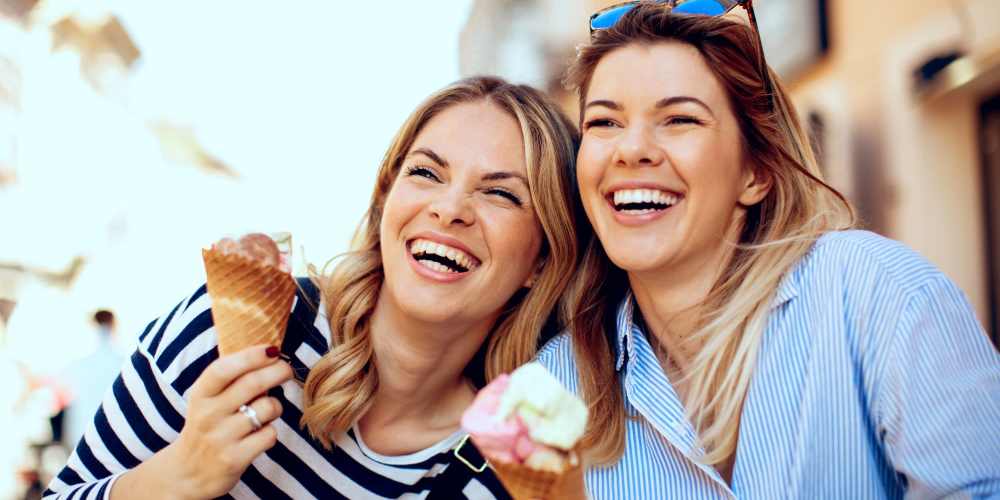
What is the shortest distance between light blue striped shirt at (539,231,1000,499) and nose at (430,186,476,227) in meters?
0.78

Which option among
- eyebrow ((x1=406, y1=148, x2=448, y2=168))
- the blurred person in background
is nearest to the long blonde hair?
eyebrow ((x1=406, y1=148, x2=448, y2=168))

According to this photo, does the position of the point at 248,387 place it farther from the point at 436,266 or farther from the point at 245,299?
the point at 436,266

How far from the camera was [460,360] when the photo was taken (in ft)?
9.53

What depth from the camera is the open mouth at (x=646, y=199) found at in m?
2.35

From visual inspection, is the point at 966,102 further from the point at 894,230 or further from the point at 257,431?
the point at 257,431

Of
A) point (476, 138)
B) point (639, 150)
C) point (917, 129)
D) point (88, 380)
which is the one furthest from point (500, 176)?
point (88, 380)

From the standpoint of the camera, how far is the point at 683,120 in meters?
2.37

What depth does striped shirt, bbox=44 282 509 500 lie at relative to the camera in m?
2.52

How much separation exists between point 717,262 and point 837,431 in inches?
26.6

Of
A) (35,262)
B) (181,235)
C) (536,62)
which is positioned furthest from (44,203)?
(536,62)

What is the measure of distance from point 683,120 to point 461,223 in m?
0.77

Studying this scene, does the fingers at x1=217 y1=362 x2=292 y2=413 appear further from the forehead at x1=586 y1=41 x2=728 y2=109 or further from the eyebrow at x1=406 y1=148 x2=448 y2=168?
the forehead at x1=586 y1=41 x2=728 y2=109

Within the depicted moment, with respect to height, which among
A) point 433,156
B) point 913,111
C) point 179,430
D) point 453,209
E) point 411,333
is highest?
point 433,156

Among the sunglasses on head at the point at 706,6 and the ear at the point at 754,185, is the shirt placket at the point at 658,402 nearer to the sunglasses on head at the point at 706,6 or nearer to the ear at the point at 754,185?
the ear at the point at 754,185
